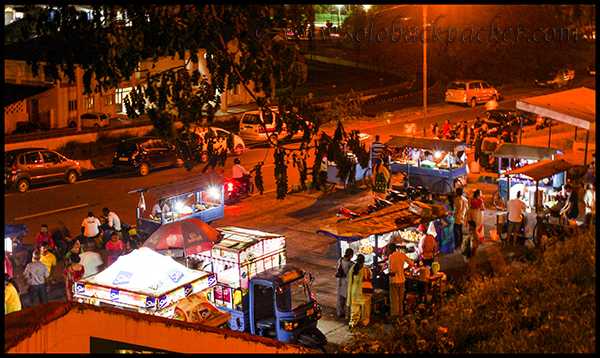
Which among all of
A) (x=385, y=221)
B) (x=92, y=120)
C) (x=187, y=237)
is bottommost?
(x=385, y=221)

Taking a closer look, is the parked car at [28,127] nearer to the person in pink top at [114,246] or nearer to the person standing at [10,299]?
the person in pink top at [114,246]

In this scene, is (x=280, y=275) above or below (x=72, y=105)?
below

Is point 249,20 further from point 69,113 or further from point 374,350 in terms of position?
point 69,113

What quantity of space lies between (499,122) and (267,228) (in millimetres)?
16486

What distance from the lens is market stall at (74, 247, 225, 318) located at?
39.0 ft

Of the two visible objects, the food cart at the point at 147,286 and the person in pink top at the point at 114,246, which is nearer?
the food cart at the point at 147,286

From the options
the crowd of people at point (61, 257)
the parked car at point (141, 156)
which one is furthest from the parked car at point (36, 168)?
the crowd of people at point (61, 257)

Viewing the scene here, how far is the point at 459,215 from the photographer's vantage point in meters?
18.2

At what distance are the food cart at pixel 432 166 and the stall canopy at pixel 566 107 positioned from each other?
2766 mm

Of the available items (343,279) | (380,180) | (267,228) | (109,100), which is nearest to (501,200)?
(380,180)

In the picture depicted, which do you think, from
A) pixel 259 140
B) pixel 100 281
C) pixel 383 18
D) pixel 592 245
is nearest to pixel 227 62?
pixel 100 281

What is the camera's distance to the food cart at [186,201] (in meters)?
18.8

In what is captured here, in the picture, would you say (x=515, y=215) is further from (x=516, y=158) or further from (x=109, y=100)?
(x=109, y=100)

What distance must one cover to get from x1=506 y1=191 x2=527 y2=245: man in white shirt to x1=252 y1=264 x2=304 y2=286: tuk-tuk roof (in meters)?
7.57
